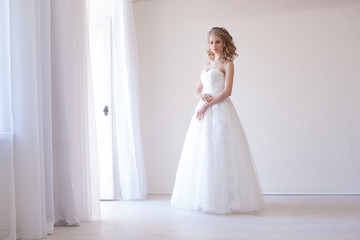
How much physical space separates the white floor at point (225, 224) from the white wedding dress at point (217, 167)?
0.12 metres

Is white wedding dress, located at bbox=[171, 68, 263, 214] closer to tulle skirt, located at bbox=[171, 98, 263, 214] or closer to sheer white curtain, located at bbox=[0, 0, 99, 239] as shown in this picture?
tulle skirt, located at bbox=[171, 98, 263, 214]

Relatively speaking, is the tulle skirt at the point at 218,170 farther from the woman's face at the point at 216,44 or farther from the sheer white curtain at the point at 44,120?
the sheer white curtain at the point at 44,120

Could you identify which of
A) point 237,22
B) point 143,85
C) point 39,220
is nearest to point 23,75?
point 39,220

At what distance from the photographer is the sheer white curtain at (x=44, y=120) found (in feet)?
7.65

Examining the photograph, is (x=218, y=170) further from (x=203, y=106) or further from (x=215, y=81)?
(x=215, y=81)

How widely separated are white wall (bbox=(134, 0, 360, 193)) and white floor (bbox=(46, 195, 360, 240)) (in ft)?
3.19

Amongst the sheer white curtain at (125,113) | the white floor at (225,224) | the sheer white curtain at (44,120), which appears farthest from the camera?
the sheer white curtain at (125,113)

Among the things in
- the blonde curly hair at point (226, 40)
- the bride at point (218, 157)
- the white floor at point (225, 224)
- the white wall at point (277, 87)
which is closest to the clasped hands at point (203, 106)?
the bride at point (218, 157)

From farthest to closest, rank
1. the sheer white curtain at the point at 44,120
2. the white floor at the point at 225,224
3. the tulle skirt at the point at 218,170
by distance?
the tulle skirt at the point at 218,170 < the white floor at the point at 225,224 < the sheer white curtain at the point at 44,120

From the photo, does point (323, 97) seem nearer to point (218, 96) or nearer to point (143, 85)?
point (218, 96)

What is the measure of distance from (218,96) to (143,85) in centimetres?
179

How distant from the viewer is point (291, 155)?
4.89 metres

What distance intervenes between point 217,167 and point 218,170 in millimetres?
30

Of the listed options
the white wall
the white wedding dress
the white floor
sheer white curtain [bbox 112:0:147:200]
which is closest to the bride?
the white wedding dress
